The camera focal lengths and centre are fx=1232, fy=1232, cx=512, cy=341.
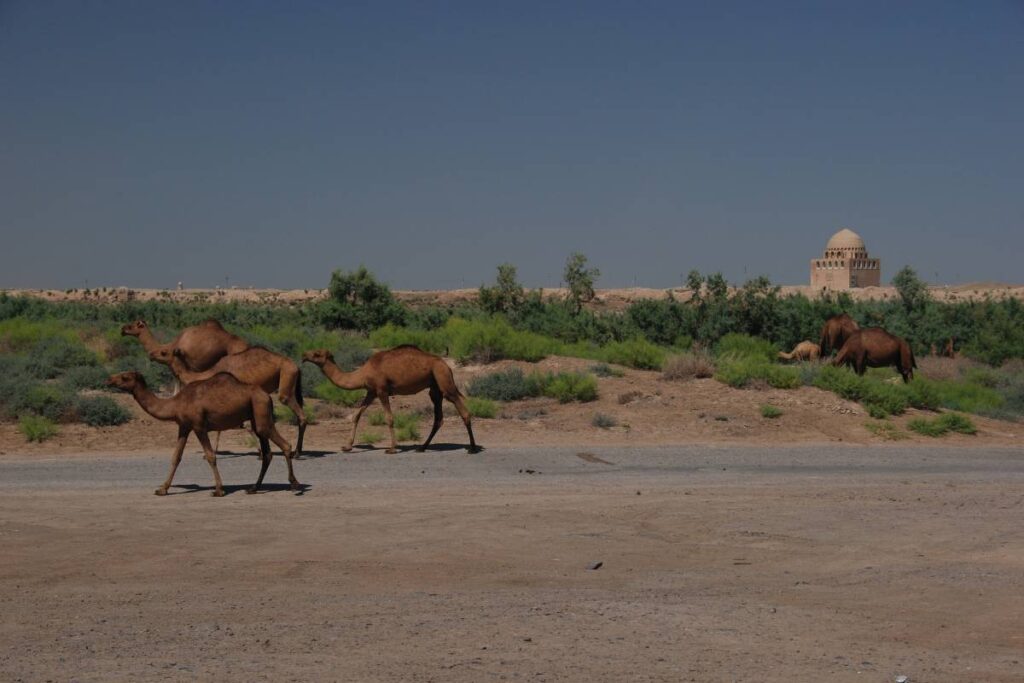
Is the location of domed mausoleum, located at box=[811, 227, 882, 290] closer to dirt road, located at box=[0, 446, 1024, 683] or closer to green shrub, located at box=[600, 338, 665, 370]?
green shrub, located at box=[600, 338, 665, 370]

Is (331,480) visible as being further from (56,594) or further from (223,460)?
(56,594)

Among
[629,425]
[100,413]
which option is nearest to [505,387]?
[629,425]

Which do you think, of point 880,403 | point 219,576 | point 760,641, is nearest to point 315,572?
point 219,576

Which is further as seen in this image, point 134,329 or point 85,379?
point 85,379

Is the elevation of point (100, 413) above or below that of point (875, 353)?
below

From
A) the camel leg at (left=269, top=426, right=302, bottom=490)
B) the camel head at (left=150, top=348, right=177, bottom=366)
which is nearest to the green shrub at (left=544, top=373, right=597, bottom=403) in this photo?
the camel head at (left=150, top=348, right=177, bottom=366)

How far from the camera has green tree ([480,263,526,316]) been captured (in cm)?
4272

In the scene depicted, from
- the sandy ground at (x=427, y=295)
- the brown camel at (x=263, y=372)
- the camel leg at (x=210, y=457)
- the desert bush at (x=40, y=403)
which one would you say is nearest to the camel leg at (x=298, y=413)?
the brown camel at (x=263, y=372)

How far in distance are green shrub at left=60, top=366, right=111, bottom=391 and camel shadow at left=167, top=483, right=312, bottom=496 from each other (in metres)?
8.93

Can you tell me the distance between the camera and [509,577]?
34.3 ft

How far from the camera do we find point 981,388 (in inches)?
1102

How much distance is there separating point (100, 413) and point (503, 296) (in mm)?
24093

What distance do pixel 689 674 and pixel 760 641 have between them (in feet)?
3.38

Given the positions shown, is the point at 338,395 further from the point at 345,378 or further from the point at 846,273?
the point at 846,273
